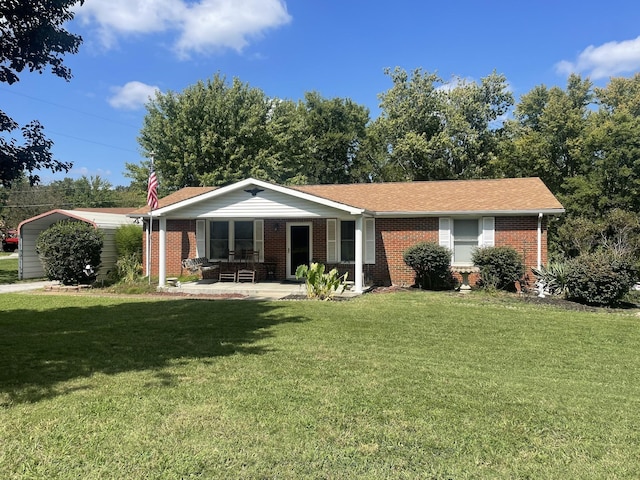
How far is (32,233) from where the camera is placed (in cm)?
2017

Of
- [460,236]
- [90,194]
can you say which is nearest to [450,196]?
[460,236]

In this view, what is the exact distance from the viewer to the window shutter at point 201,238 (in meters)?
16.8

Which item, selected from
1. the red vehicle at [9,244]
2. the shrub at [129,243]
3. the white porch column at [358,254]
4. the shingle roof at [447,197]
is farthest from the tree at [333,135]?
the red vehicle at [9,244]

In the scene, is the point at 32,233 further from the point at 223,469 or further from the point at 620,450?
the point at 620,450

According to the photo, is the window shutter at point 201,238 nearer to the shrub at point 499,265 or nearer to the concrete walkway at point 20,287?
the concrete walkway at point 20,287

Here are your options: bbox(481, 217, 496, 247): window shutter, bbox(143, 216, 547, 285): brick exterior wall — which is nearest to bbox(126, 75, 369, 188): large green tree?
bbox(143, 216, 547, 285): brick exterior wall

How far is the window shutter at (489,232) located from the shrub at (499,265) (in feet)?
2.79

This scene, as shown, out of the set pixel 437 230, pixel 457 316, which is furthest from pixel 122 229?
pixel 457 316

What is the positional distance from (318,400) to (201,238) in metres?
13.1

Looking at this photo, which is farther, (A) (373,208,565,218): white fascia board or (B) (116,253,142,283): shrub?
(B) (116,253,142,283): shrub

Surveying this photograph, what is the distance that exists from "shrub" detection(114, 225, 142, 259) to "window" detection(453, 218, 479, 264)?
40.7ft

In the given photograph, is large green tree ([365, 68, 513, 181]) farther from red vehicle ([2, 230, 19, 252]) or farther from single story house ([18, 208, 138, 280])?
red vehicle ([2, 230, 19, 252])

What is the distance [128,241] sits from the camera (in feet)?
62.3

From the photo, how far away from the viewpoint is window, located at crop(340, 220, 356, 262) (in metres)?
16.0
